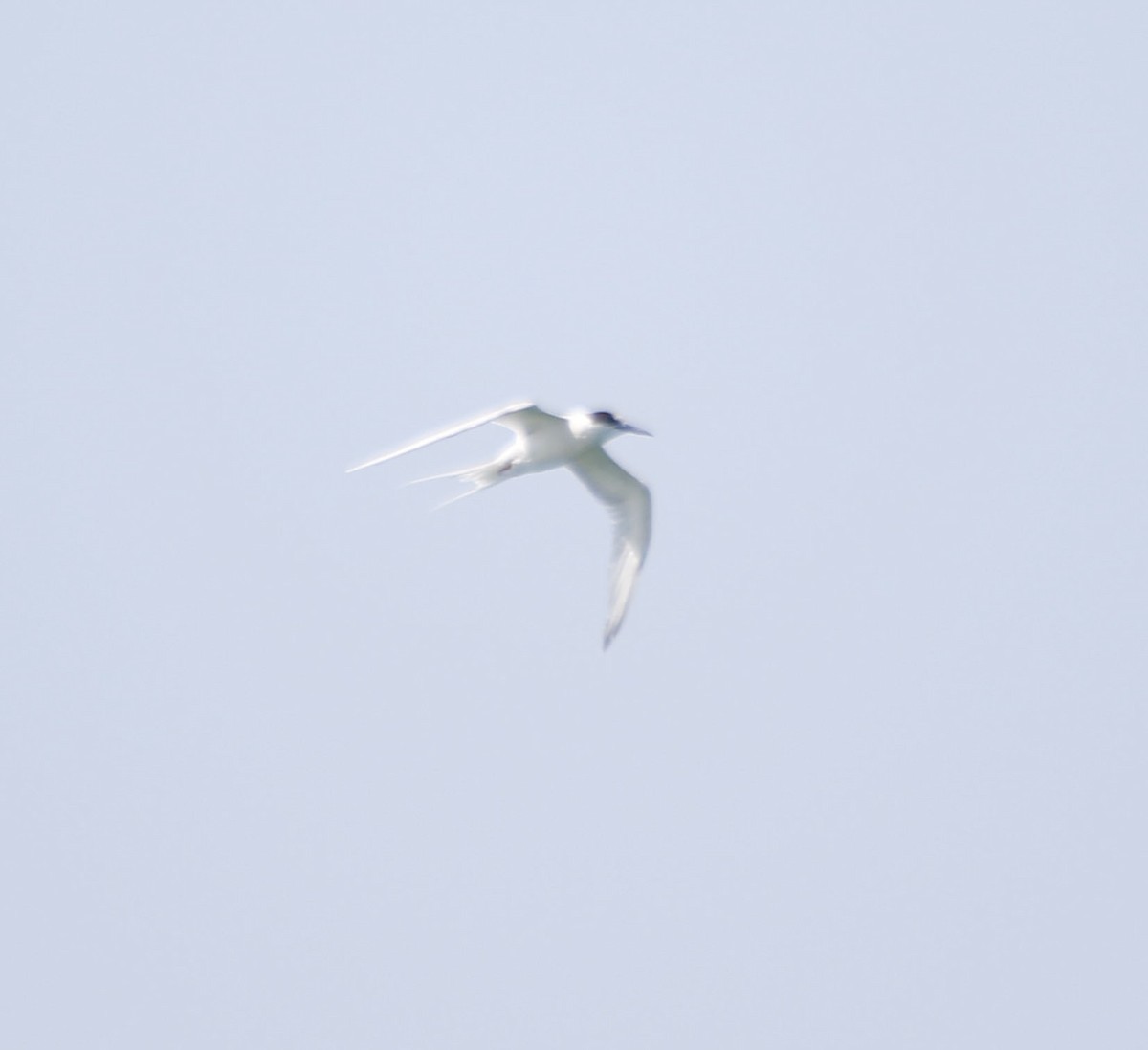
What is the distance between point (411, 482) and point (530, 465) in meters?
2.26

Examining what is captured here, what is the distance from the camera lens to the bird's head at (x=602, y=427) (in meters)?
15.1

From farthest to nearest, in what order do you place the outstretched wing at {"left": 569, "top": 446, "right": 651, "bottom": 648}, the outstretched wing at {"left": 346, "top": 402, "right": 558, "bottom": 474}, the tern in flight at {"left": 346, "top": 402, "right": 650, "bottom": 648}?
the outstretched wing at {"left": 569, "top": 446, "right": 651, "bottom": 648} < the tern in flight at {"left": 346, "top": 402, "right": 650, "bottom": 648} < the outstretched wing at {"left": 346, "top": 402, "right": 558, "bottom": 474}

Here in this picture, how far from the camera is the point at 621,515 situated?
53.1 feet

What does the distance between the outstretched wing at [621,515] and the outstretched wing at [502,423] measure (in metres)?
0.83

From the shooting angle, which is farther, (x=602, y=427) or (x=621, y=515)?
(x=621, y=515)

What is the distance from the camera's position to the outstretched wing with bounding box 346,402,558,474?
12.0m

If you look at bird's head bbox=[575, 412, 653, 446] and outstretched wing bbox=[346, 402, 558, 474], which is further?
bird's head bbox=[575, 412, 653, 446]

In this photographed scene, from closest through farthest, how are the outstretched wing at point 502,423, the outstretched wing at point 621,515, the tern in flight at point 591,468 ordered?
1. the outstretched wing at point 502,423
2. the tern in flight at point 591,468
3. the outstretched wing at point 621,515

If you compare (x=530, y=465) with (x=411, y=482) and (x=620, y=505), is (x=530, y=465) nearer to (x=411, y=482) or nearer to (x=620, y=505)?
(x=620, y=505)

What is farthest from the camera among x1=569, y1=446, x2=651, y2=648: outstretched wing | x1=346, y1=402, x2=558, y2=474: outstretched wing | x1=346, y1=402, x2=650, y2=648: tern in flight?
Result: x1=569, y1=446, x2=651, y2=648: outstretched wing

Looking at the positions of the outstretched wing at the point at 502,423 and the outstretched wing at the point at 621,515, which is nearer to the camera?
the outstretched wing at the point at 502,423

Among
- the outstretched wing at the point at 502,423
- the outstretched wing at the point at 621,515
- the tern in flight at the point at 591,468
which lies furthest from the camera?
the outstretched wing at the point at 621,515

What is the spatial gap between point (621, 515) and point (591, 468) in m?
0.50

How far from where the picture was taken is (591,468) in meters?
16.0
